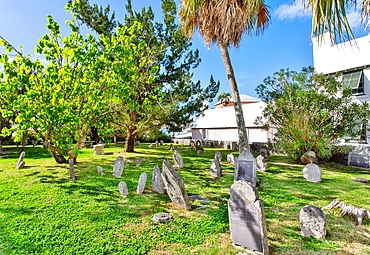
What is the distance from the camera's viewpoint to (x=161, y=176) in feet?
19.5

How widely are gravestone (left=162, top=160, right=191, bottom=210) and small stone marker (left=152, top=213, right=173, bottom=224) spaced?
0.58 meters

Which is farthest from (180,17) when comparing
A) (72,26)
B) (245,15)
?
(72,26)

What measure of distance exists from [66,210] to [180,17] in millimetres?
8236

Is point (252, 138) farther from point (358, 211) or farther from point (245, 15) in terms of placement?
point (358, 211)

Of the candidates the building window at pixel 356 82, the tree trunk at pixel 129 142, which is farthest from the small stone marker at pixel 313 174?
the tree trunk at pixel 129 142

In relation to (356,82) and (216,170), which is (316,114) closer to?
(356,82)

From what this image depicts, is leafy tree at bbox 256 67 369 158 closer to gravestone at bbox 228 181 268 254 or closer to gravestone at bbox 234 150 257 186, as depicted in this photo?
gravestone at bbox 234 150 257 186

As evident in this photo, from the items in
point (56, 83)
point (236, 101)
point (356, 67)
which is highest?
point (356, 67)

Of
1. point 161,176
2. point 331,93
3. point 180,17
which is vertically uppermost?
point 180,17

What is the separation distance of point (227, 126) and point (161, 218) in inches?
793

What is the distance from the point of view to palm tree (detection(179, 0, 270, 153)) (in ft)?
25.2

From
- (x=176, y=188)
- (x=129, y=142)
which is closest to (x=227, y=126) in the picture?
(x=129, y=142)

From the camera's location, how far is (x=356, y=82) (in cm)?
1090

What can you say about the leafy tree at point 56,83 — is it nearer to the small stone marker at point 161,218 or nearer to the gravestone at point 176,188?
the gravestone at point 176,188
